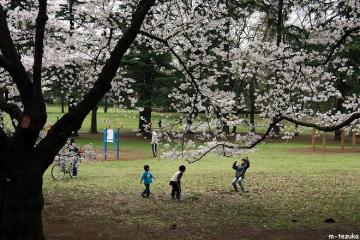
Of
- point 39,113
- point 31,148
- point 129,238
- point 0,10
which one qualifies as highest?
point 0,10

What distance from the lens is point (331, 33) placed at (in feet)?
36.4

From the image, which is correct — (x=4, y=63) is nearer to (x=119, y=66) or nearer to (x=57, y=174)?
(x=119, y=66)

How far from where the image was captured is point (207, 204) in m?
13.1

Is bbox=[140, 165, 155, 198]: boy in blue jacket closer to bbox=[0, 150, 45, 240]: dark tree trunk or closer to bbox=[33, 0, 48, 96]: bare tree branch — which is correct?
bbox=[0, 150, 45, 240]: dark tree trunk

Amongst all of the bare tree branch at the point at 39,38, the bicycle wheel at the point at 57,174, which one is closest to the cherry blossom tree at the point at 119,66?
the bare tree branch at the point at 39,38

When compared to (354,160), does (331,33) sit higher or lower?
higher

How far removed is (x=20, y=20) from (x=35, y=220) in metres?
8.30

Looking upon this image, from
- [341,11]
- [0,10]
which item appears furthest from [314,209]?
[0,10]

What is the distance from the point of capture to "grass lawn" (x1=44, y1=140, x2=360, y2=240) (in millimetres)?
10219

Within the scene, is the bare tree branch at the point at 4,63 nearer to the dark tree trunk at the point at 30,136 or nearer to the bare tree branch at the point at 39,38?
the dark tree trunk at the point at 30,136

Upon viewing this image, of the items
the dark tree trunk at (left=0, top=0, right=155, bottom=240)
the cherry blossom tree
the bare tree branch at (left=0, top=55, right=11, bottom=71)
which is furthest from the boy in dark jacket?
the bare tree branch at (left=0, top=55, right=11, bottom=71)

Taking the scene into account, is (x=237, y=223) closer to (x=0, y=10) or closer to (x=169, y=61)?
(x=0, y=10)

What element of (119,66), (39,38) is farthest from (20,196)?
(119,66)

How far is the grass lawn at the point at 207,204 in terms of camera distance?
10219mm
